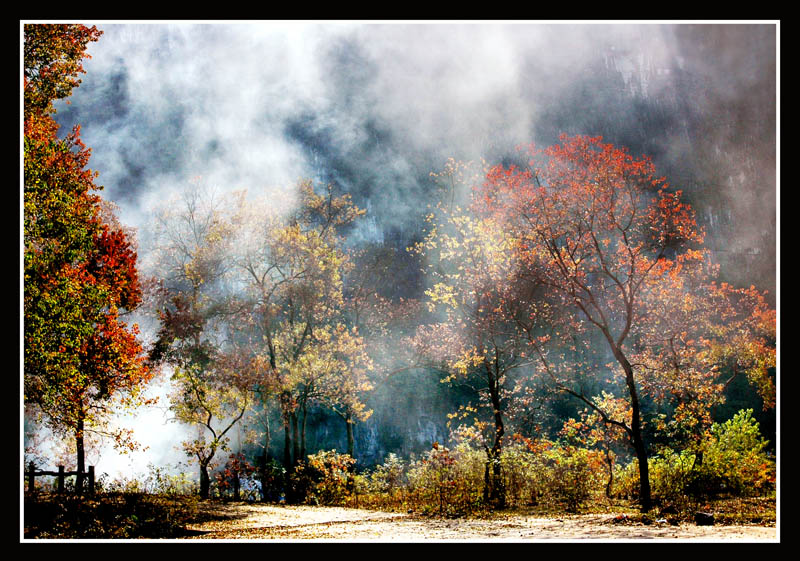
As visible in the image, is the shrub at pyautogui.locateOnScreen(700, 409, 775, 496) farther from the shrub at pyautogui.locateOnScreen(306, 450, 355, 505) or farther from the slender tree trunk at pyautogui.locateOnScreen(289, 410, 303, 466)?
the slender tree trunk at pyautogui.locateOnScreen(289, 410, 303, 466)

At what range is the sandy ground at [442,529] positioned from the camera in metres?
4.79

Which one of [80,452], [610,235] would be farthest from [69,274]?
[610,235]

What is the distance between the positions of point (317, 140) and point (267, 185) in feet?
2.64

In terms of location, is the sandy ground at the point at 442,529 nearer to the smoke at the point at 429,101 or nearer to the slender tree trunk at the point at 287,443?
the slender tree trunk at the point at 287,443

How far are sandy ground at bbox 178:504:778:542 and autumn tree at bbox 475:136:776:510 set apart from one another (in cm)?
108

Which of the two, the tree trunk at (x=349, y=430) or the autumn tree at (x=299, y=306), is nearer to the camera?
the autumn tree at (x=299, y=306)

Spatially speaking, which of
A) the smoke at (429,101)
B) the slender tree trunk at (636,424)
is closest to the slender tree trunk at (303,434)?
the smoke at (429,101)

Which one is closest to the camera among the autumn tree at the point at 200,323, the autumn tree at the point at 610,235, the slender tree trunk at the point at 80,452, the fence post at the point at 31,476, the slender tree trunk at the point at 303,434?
the fence post at the point at 31,476

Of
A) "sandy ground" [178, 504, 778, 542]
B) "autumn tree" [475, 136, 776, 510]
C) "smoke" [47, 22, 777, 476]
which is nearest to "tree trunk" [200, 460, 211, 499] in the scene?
"sandy ground" [178, 504, 778, 542]

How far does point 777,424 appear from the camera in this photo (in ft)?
16.8

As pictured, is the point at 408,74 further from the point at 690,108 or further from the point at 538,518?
the point at 538,518

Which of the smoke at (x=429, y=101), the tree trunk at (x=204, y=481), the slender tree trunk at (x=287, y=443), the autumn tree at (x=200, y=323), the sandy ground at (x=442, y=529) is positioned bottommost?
the sandy ground at (x=442, y=529)

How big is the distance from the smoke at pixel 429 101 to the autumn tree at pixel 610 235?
0.24 m
